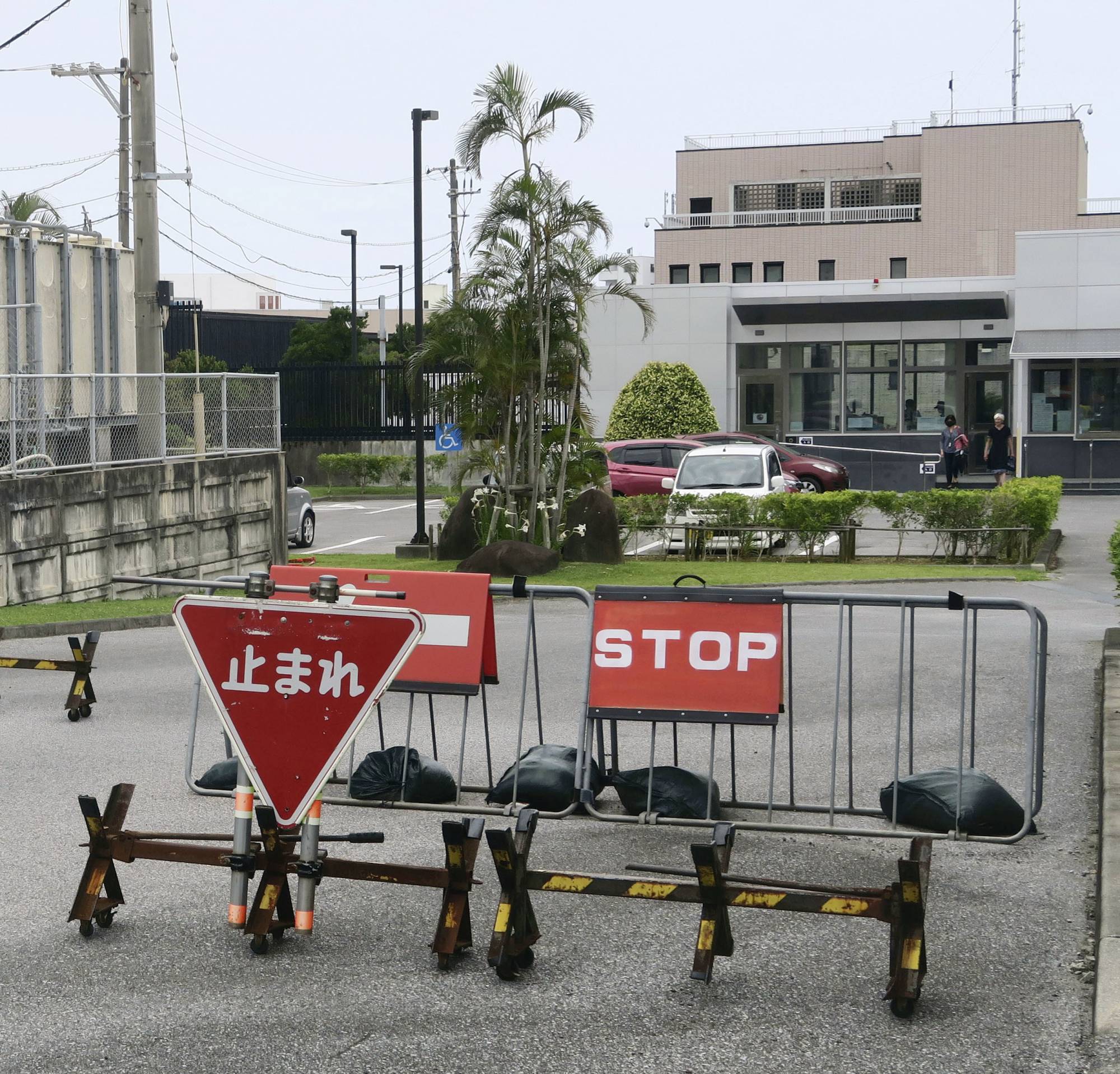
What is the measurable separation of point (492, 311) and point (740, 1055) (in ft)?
54.4

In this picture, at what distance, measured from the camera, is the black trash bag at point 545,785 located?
7.55 m

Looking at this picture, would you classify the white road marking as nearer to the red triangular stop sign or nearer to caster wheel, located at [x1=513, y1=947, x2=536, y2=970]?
the red triangular stop sign

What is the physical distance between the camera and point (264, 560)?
2270 cm

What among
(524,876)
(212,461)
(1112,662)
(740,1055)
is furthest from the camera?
(212,461)

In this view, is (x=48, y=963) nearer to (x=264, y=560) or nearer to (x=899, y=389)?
(x=264, y=560)

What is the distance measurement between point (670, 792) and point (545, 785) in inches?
24.7

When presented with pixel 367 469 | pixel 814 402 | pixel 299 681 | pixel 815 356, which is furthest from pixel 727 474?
pixel 367 469

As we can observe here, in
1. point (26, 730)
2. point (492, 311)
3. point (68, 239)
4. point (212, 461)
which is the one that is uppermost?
point (68, 239)

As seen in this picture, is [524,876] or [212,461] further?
[212,461]

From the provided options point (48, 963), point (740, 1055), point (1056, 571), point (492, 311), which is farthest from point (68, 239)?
point (740, 1055)

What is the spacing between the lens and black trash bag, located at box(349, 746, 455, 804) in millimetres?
7719

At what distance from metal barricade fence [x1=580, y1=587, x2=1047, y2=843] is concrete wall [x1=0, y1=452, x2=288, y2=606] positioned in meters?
6.02

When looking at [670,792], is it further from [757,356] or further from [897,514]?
[757,356]

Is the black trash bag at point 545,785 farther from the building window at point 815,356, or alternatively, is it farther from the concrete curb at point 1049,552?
the building window at point 815,356
